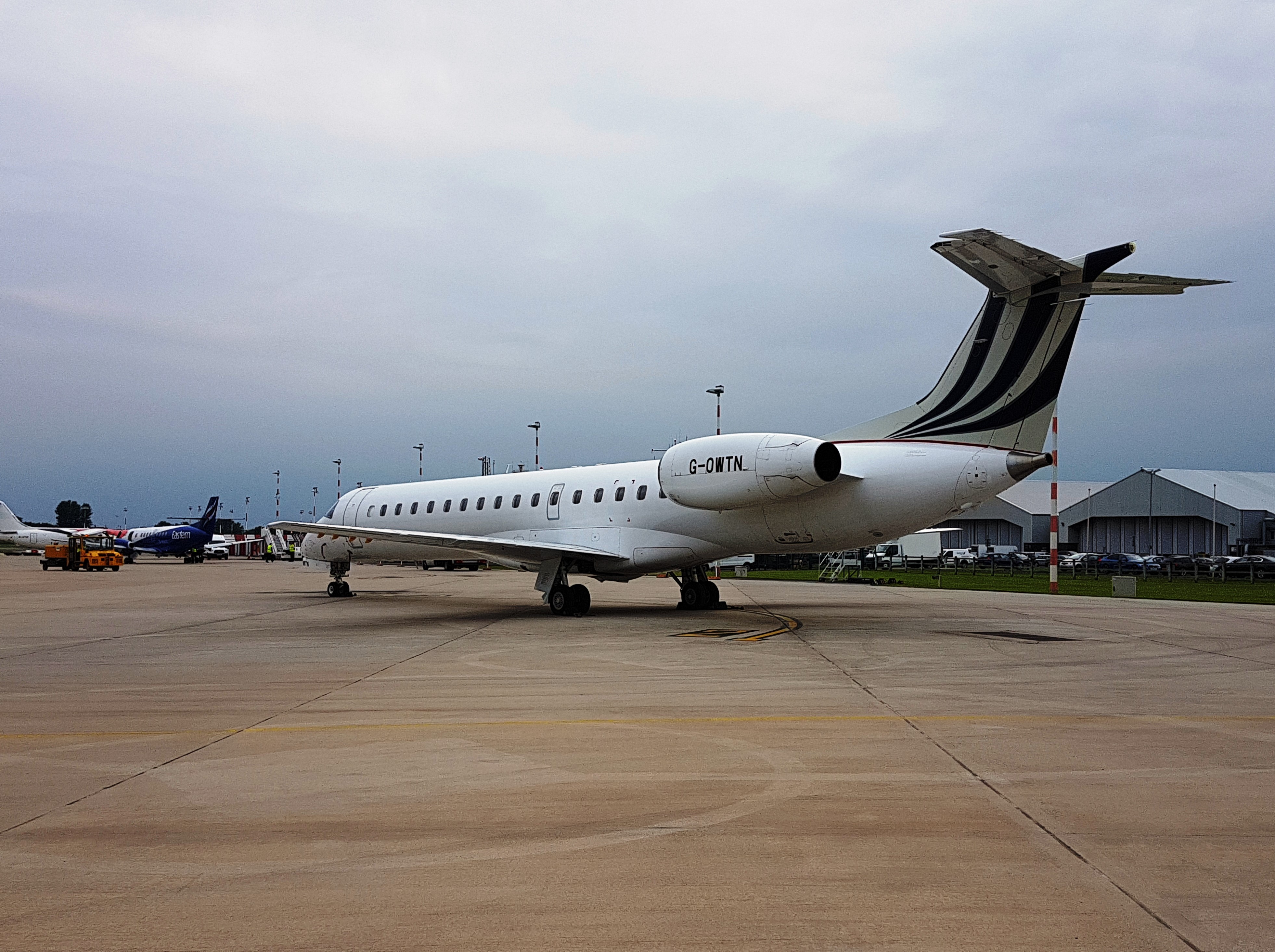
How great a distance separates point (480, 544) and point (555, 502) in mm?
2448

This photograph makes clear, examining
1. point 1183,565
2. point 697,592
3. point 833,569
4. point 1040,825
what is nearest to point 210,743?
point 1040,825

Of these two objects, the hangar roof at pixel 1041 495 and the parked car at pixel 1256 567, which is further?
the hangar roof at pixel 1041 495

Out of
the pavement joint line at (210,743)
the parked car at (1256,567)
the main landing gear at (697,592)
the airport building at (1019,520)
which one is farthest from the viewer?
the airport building at (1019,520)

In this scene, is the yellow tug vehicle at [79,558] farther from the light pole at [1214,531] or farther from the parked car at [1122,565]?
the light pole at [1214,531]

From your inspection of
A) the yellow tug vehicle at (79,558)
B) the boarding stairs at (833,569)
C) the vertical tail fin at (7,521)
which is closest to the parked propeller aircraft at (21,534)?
the vertical tail fin at (7,521)

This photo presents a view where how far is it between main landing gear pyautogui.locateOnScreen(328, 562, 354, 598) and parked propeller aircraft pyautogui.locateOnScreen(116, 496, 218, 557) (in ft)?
185

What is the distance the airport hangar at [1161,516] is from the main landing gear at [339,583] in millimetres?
45371

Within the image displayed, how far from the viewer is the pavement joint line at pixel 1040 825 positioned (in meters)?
3.61

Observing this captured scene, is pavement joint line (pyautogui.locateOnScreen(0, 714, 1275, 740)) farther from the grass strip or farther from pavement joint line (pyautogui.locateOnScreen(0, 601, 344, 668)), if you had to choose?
the grass strip

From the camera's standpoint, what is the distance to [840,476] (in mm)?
16969

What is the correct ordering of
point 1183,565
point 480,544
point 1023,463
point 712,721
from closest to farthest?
point 712,721 → point 1023,463 → point 480,544 → point 1183,565

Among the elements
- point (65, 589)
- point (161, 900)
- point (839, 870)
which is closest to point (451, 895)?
point (161, 900)

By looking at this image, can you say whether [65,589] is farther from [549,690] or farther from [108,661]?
[549,690]

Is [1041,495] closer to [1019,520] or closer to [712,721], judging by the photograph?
[1019,520]
